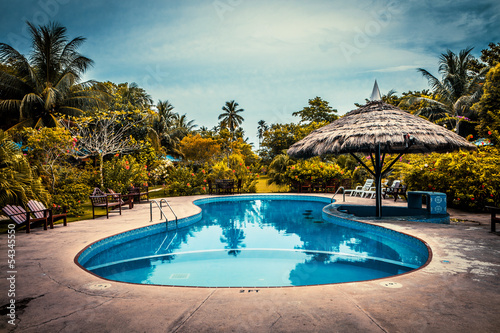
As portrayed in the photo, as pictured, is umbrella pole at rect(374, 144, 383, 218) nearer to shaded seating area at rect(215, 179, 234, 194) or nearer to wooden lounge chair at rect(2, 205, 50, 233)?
wooden lounge chair at rect(2, 205, 50, 233)

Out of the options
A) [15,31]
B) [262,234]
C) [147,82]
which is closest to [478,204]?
[262,234]

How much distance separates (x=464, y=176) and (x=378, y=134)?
→ 3806 mm

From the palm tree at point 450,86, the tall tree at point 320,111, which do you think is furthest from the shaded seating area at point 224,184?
the palm tree at point 450,86

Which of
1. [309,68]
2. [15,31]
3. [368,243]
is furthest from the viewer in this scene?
[309,68]

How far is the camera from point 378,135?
8055mm

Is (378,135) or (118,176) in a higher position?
(378,135)

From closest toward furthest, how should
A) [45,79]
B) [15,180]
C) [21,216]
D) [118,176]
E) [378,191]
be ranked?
[21,216]
[15,180]
[378,191]
[118,176]
[45,79]

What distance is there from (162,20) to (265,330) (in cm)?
1247

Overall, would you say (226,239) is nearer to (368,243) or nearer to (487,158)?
(368,243)

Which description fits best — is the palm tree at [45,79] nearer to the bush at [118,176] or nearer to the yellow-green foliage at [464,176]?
the bush at [118,176]

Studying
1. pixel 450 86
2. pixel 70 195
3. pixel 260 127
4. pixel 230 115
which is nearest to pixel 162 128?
pixel 230 115

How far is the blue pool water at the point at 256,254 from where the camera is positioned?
5309 millimetres

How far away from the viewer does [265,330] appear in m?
2.49

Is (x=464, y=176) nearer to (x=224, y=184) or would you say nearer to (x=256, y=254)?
(x=256, y=254)
